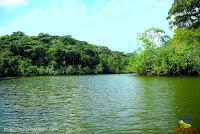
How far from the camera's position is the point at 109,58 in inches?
5002

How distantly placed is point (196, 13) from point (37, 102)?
49.5 ft

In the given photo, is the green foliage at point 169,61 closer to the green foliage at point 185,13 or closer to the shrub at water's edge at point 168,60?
the shrub at water's edge at point 168,60

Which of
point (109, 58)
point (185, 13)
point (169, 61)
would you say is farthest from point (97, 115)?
point (109, 58)

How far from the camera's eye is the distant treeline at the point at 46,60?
10102cm

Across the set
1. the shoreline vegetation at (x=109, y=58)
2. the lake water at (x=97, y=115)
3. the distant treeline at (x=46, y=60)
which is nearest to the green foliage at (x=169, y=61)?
the shoreline vegetation at (x=109, y=58)

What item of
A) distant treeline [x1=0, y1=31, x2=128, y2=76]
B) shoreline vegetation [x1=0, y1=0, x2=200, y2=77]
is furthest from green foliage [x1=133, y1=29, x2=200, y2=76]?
distant treeline [x1=0, y1=31, x2=128, y2=76]

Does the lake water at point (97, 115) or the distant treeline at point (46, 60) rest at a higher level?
the distant treeline at point (46, 60)

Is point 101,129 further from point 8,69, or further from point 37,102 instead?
point 8,69

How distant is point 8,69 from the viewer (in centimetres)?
9575

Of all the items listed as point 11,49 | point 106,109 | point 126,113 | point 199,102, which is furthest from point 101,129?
point 11,49

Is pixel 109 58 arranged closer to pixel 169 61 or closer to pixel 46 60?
pixel 46 60

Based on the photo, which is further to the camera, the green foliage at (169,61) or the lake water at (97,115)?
the green foliage at (169,61)

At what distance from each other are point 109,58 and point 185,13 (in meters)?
95.7

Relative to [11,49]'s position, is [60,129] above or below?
below
